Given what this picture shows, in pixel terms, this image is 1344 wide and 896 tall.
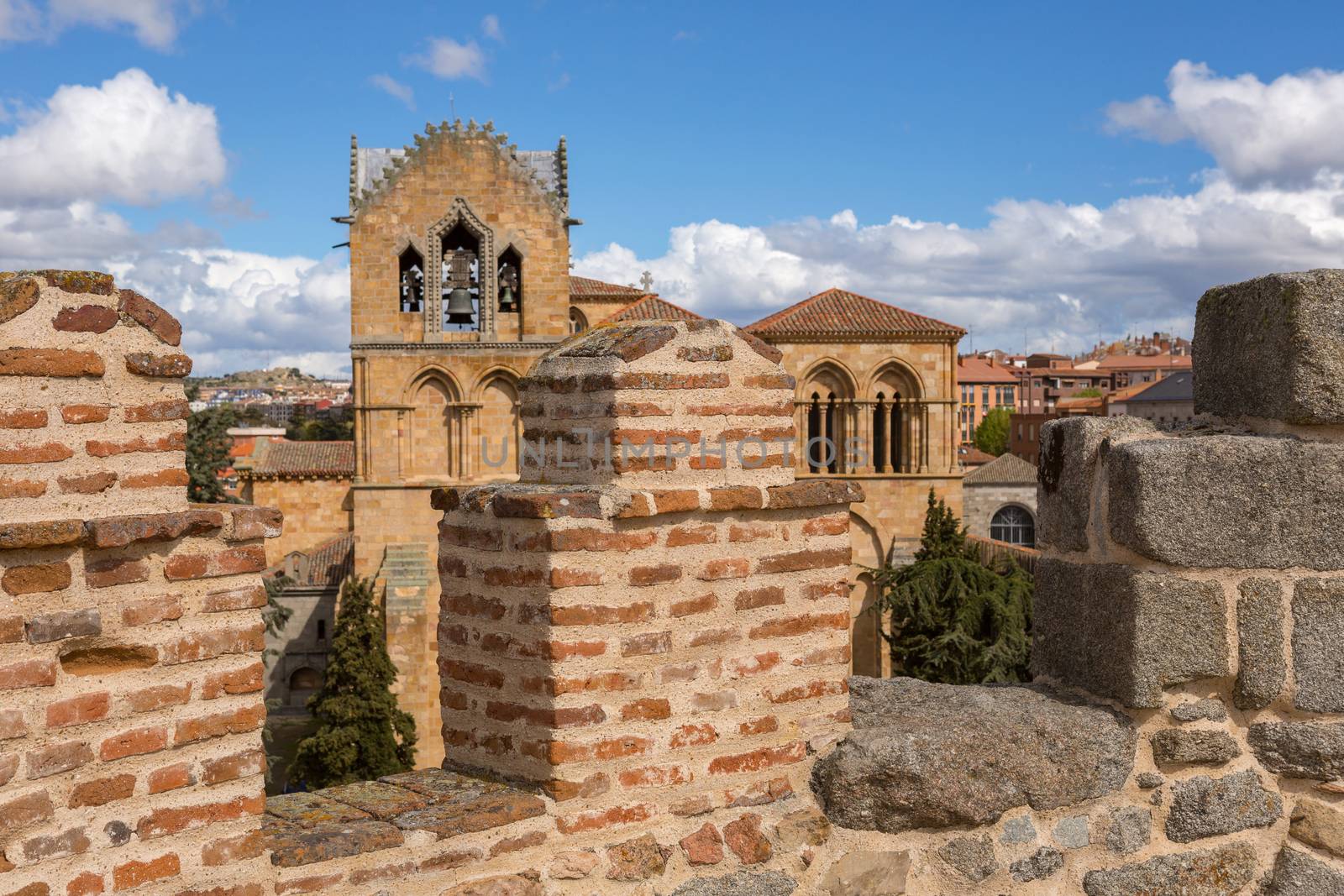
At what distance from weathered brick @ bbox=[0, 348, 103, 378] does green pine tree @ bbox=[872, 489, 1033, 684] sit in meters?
15.1

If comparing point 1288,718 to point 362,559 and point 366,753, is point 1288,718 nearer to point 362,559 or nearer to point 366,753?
point 366,753

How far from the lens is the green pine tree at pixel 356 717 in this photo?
719 inches

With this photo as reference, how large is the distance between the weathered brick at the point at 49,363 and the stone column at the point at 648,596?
2.84ft

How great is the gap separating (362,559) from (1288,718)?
22347 mm

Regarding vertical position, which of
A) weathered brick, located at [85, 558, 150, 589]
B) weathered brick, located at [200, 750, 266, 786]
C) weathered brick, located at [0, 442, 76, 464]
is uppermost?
weathered brick, located at [0, 442, 76, 464]

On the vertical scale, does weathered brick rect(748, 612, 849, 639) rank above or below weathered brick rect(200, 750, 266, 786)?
above

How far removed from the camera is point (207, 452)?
24906 mm

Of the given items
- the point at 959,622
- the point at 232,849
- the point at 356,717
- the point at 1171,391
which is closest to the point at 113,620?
the point at 232,849

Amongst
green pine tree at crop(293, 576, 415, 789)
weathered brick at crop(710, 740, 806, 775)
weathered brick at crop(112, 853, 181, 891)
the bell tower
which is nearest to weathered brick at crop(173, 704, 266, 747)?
weathered brick at crop(112, 853, 181, 891)

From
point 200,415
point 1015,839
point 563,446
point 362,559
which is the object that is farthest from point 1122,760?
point 200,415

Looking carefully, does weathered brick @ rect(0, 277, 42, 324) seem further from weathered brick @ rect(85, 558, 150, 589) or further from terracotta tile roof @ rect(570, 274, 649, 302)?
terracotta tile roof @ rect(570, 274, 649, 302)

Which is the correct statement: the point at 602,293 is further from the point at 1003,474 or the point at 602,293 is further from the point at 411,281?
the point at 1003,474

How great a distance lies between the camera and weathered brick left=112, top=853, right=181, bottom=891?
2166 mm

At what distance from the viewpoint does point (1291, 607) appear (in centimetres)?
304
